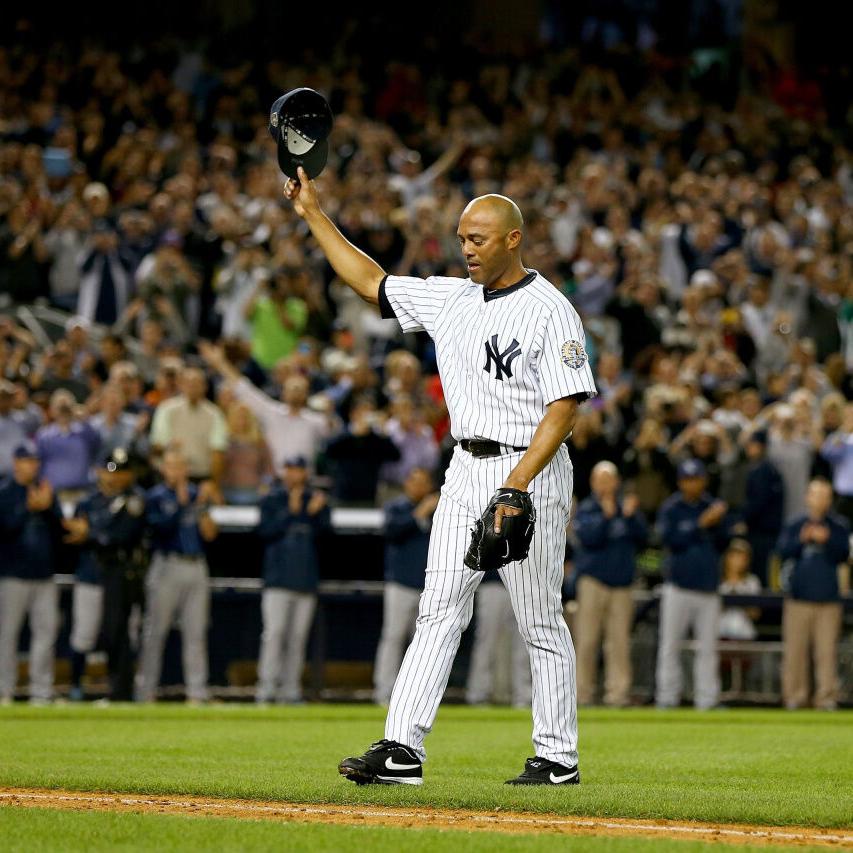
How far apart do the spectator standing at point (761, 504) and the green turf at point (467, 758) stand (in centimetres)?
290

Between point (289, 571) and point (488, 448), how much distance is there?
909 centimetres

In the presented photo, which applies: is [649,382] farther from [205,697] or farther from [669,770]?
[669,770]

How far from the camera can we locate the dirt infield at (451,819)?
582 centimetres

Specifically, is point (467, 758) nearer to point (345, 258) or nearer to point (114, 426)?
point (345, 258)

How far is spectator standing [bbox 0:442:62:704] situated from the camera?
49.3ft

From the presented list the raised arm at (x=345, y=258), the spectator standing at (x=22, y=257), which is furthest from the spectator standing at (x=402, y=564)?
the raised arm at (x=345, y=258)

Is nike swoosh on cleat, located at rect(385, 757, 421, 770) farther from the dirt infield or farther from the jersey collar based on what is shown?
the jersey collar

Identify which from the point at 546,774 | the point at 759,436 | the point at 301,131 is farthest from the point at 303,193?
the point at 759,436

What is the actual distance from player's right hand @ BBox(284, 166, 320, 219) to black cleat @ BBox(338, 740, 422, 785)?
7.36 ft

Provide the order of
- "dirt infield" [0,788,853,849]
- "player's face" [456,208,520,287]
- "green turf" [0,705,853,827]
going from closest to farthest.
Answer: "dirt infield" [0,788,853,849], "green turf" [0,705,853,827], "player's face" [456,208,520,287]

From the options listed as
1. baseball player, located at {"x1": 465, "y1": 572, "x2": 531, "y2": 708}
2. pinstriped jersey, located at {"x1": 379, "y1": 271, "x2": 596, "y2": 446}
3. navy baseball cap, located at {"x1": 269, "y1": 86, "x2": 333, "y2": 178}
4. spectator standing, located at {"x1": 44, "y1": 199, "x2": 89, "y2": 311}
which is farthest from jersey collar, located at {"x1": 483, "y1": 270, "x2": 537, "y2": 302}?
spectator standing, located at {"x1": 44, "y1": 199, "x2": 89, "y2": 311}

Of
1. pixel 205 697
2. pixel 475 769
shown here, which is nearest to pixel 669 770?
pixel 475 769

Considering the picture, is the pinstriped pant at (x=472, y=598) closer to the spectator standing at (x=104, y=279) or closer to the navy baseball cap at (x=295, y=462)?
the navy baseball cap at (x=295, y=462)

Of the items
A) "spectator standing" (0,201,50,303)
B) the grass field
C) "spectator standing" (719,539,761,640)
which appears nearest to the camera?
the grass field
